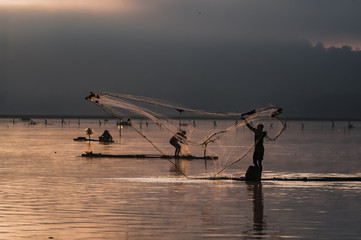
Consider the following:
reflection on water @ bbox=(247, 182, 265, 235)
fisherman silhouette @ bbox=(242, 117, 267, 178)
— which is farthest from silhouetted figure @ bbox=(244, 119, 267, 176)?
reflection on water @ bbox=(247, 182, 265, 235)

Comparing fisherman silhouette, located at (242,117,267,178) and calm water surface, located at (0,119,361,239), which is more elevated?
fisherman silhouette, located at (242,117,267,178)

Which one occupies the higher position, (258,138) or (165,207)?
(258,138)

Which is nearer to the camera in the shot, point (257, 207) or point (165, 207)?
point (165, 207)

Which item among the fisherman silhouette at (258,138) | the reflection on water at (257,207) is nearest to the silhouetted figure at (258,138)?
the fisherman silhouette at (258,138)

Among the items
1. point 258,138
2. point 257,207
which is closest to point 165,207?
point 257,207

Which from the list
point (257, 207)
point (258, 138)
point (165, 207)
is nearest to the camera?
point (165, 207)

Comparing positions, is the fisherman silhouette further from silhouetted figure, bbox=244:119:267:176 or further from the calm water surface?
the calm water surface

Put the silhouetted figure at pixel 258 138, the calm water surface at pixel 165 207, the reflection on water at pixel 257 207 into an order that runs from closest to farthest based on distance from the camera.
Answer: the calm water surface at pixel 165 207 → the reflection on water at pixel 257 207 → the silhouetted figure at pixel 258 138

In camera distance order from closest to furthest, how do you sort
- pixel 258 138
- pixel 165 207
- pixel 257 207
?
1. pixel 165 207
2. pixel 257 207
3. pixel 258 138

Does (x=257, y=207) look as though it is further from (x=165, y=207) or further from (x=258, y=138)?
(x=258, y=138)

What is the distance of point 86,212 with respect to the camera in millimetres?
17297

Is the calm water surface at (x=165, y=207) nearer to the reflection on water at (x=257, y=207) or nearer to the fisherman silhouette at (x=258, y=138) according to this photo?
the reflection on water at (x=257, y=207)

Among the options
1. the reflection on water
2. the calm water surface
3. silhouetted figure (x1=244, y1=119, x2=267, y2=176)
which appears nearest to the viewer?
the calm water surface

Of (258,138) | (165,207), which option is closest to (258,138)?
(258,138)
